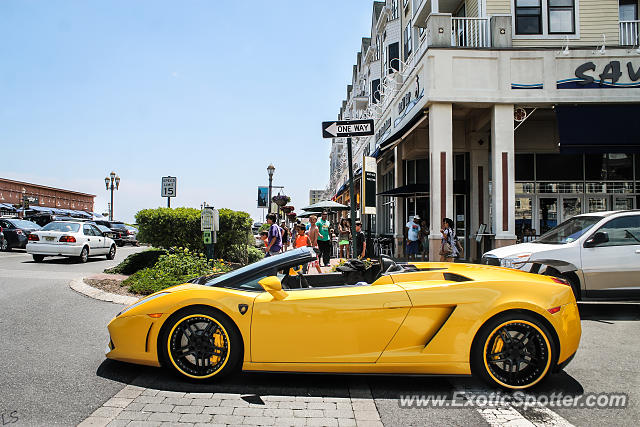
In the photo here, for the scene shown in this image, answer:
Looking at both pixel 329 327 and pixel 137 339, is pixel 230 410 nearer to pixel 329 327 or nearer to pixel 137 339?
pixel 329 327

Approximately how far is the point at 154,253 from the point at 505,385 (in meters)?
10.0

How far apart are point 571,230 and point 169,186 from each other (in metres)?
10.6

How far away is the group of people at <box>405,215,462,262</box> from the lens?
38.8ft

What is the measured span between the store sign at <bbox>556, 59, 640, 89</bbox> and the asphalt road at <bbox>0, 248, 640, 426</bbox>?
9.49 m

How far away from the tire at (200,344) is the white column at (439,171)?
985 centimetres

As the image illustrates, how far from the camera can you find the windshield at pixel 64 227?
15.2 metres

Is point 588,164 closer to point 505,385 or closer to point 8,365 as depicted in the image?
point 505,385

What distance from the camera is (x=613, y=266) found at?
7.04 meters

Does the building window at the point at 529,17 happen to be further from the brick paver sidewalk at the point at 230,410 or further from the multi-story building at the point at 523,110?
the brick paver sidewalk at the point at 230,410

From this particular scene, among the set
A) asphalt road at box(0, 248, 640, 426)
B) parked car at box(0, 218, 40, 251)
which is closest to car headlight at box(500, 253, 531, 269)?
asphalt road at box(0, 248, 640, 426)

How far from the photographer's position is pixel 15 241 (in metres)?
20.5

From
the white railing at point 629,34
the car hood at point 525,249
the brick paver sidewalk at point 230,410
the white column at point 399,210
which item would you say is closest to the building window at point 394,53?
the white column at point 399,210

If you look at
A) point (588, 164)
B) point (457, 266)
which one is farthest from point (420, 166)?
point (457, 266)

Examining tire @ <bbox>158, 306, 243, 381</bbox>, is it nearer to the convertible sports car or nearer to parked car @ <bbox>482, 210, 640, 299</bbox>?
the convertible sports car
